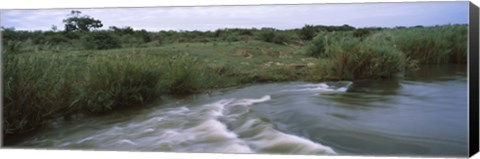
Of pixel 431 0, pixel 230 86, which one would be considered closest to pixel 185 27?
pixel 230 86

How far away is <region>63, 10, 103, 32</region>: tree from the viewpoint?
638 cm

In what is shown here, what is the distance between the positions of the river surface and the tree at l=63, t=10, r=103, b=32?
2.58ft

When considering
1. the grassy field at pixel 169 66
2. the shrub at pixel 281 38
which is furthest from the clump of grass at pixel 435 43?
A: the shrub at pixel 281 38

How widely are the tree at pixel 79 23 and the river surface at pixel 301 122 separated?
0.79 meters

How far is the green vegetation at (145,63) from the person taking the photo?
19.9 ft

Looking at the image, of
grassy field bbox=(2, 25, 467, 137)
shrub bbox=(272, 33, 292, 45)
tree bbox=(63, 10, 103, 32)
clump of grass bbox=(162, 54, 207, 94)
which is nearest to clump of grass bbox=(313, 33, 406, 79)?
grassy field bbox=(2, 25, 467, 137)

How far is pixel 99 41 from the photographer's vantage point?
650 centimetres

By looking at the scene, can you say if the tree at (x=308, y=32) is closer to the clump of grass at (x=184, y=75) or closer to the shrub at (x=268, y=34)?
the shrub at (x=268, y=34)

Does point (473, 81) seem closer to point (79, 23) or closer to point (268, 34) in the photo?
point (268, 34)

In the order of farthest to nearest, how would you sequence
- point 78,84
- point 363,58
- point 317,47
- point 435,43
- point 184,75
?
point 78,84
point 184,75
point 317,47
point 363,58
point 435,43

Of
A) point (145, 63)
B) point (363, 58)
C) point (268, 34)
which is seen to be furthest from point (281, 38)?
point (145, 63)

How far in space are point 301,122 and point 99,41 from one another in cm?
195

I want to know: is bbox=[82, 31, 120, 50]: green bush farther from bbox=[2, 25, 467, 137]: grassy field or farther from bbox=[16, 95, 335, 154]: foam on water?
bbox=[16, 95, 335, 154]: foam on water

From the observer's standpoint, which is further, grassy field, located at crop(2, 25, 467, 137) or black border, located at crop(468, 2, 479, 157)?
grassy field, located at crop(2, 25, 467, 137)
